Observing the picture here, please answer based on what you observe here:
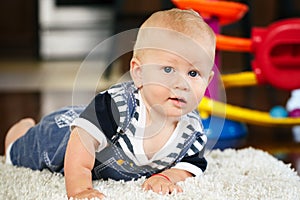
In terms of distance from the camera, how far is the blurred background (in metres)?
1.88

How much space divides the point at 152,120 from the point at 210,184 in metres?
0.13

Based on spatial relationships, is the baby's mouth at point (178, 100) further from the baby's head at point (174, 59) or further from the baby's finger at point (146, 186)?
the baby's finger at point (146, 186)

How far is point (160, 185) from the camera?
3.06ft

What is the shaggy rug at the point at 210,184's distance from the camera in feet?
3.00

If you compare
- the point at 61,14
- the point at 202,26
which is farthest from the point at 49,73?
the point at 202,26

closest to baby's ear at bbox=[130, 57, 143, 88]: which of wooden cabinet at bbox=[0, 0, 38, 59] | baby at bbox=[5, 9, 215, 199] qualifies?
baby at bbox=[5, 9, 215, 199]

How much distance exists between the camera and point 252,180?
1024mm

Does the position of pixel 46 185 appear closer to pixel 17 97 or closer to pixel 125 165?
pixel 125 165

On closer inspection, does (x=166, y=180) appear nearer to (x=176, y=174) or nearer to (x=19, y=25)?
(x=176, y=174)

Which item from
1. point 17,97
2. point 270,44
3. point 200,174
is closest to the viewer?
point 200,174

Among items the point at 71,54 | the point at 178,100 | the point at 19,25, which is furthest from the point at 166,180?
the point at 19,25

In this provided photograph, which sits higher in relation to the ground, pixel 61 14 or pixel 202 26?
pixel 202 26

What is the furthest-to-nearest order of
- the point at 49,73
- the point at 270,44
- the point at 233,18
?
the point at 49,73 → the point at 233,18 → the point at 270,44

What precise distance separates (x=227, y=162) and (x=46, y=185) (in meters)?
0.35
